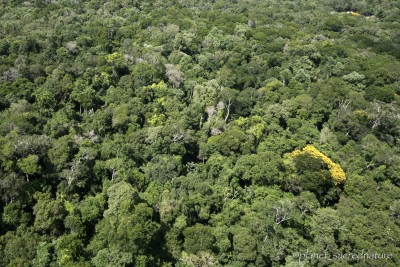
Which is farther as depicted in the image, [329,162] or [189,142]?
[189,142]

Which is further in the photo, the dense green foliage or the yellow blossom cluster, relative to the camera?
the yellow blossom cluster

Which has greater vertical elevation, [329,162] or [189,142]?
[189,142]

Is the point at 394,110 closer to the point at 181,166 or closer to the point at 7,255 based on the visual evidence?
the point at 181,166

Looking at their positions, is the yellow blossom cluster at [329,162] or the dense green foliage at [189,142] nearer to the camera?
the dense green foliage at [189,142]
